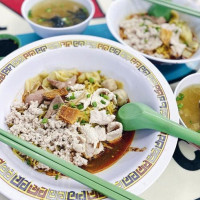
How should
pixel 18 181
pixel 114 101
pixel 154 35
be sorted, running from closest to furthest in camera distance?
pixel 18 181, pixel 114 101, pixel 154 35

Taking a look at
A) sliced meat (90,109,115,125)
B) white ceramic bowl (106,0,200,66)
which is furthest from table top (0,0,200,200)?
sliced meat (90,109,115,125)

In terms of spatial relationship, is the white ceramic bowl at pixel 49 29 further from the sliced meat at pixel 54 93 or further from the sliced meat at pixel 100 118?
the sliced meat at pixel 100 118

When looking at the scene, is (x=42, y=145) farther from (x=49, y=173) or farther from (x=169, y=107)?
(x=169, y=107)

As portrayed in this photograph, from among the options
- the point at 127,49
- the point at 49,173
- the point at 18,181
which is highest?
the point at 127,49

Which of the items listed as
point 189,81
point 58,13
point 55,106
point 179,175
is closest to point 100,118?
point 55,106

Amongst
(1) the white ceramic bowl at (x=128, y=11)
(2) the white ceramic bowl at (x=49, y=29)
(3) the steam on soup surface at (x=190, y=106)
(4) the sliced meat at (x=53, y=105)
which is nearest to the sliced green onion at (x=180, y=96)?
(3) the steam on soup surface at (x=190, y=106)

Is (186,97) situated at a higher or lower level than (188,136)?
lower

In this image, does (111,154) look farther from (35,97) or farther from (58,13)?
(58,13)

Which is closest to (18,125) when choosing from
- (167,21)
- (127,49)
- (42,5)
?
(127,49)
